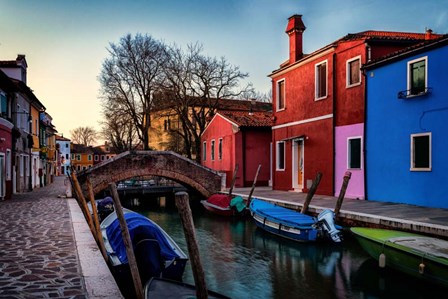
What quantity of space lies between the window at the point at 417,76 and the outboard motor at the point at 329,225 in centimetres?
474

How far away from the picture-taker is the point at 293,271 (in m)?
8.81

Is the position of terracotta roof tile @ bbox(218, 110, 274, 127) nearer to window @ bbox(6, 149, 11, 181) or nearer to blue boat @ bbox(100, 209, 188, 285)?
window @ bbox(6, 149, 11, 181)

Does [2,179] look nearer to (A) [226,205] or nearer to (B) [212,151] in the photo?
(A) [226,205]

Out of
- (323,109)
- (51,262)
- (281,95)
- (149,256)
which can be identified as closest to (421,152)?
(323,109)

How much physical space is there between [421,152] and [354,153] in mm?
2988

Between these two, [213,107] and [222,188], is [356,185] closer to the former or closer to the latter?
[222,188]

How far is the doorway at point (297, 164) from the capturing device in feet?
60.5

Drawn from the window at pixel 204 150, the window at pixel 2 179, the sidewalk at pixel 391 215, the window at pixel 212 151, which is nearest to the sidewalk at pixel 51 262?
the window at pixel 2 179

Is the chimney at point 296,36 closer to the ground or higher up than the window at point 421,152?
higher up

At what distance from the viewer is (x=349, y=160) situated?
15.1 metres

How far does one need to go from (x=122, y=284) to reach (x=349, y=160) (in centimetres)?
1064

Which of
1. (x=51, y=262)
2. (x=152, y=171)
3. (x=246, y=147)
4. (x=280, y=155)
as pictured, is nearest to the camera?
(x=51, y=262)

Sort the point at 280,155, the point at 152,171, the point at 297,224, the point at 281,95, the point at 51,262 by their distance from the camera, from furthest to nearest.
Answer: the point at 152,171 → the point at 280,155 → the point at 281,95 → the point at 297,224 → the point at 51,262

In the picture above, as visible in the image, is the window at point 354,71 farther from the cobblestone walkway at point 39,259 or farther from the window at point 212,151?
the window at point 212,151
